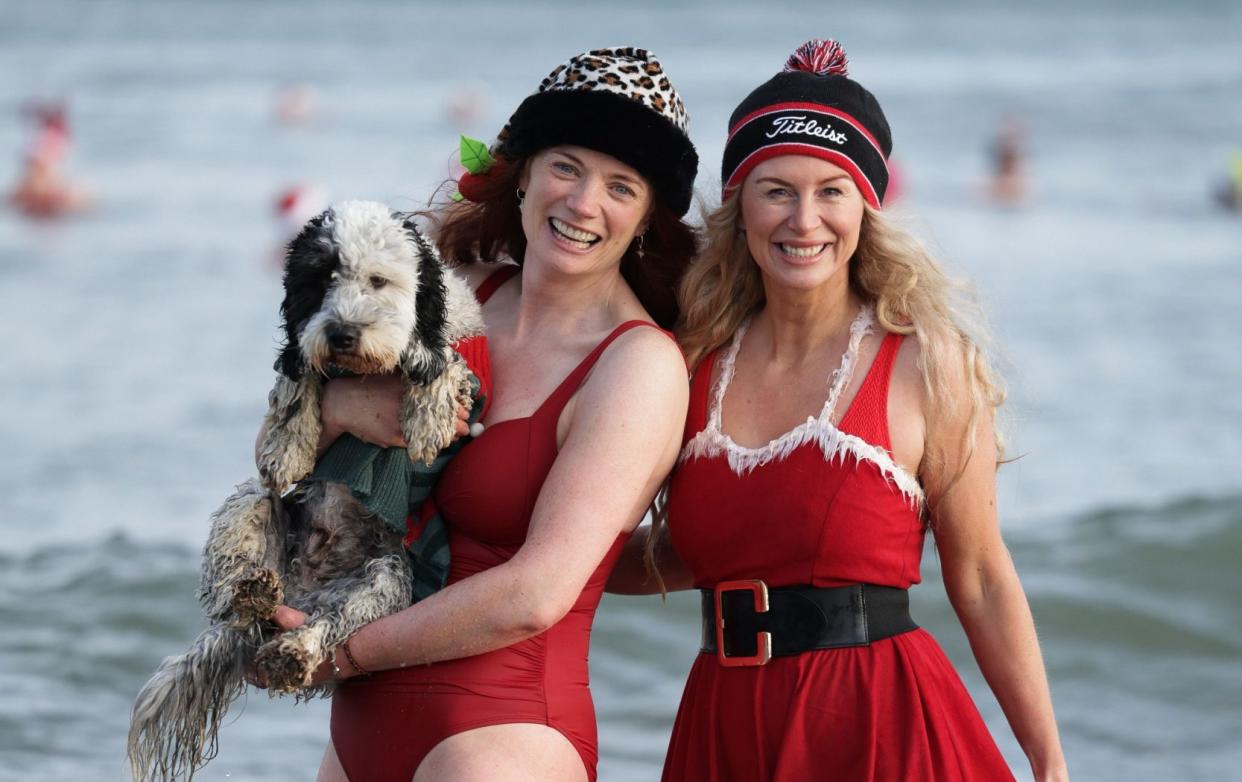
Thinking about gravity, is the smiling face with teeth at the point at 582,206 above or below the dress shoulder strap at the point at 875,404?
above

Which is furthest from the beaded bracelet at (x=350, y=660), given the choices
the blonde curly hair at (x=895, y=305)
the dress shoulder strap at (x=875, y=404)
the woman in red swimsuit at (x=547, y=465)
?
the dress shoulder strap at (x=875, y=404)

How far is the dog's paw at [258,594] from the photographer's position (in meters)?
3.10

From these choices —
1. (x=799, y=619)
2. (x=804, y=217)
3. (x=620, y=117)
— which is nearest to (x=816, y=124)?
(x=804, y=217)

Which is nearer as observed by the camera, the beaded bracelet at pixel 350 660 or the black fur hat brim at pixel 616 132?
the beaded bracelet at pixel 350 660

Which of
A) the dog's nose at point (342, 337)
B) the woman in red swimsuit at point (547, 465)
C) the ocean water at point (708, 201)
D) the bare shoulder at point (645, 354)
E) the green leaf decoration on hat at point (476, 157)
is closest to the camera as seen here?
the dog's nose at point (342, 337)

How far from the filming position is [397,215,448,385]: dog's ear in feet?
10.5

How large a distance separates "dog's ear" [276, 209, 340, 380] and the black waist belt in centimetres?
105

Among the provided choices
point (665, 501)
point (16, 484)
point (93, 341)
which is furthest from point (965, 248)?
point (665, 501)

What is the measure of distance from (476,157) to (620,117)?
51 centimetres

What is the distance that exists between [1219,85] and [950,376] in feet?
85.6

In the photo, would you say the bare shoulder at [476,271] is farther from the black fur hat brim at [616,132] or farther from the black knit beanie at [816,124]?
the black knit beanie at [816,124]

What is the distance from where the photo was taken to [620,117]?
334 cm

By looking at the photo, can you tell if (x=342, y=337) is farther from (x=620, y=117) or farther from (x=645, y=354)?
(x=620, y=117)

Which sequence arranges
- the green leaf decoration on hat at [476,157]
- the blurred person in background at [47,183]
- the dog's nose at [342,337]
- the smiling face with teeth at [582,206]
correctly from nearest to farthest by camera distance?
the dog's nose at [342,337], the smiling face with teeth at [582,206], the green leaf decoration on hat at [476,157], the blurred person in background at [47,183]
